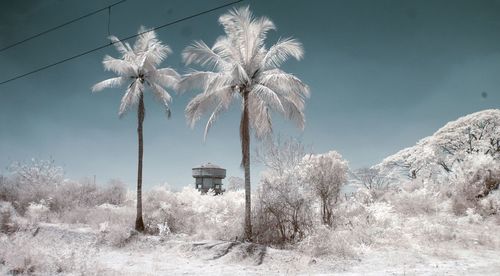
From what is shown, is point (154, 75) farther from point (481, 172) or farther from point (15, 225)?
point (481, 172)

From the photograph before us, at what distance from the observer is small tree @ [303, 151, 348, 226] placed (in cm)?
1706

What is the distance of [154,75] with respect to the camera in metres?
19.0

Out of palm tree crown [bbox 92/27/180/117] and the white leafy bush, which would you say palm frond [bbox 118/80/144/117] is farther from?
the white leafy bush

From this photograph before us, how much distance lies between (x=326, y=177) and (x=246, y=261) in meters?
6.97

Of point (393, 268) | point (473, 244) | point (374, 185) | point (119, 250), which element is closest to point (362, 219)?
point (473, 244)

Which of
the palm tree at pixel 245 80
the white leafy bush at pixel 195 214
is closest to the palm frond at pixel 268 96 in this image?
the palm tree at pixel 245 80

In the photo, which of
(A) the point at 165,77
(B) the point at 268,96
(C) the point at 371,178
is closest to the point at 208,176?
(C) the point at 371,178

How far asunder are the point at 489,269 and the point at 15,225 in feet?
73.6

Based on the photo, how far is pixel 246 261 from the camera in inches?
479

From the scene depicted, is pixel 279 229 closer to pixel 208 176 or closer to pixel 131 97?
pixel 131 97

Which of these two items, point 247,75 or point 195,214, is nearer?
point 247,75

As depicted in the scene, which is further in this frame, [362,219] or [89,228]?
[89,228]

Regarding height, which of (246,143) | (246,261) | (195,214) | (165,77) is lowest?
(246,261)

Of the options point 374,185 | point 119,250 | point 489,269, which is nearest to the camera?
point 489,269
